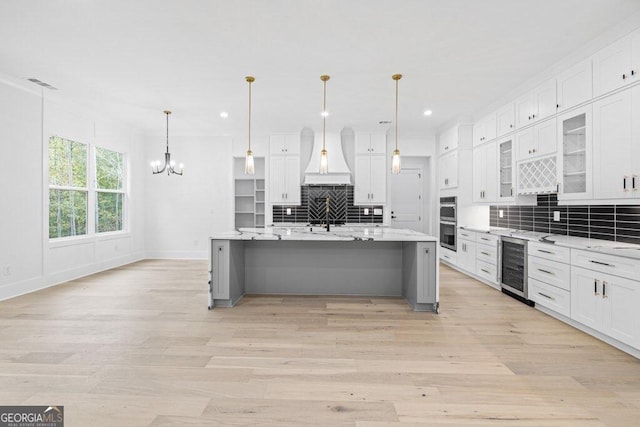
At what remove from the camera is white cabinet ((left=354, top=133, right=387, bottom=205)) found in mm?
6945

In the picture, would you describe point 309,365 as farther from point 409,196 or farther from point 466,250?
point 409,196

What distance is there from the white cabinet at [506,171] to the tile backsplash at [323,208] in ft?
8.36

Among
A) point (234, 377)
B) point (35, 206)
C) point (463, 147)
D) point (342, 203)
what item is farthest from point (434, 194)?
point (35, 206)

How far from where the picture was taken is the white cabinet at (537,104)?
3859 mm

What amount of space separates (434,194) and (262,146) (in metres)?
3.82

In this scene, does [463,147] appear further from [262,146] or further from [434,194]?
[262,146]

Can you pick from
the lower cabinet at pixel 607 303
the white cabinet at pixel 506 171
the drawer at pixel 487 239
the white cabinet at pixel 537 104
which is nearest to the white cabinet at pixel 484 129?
the white cabinet at pixel 506 171

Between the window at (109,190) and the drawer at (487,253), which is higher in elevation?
the window at (109,190)

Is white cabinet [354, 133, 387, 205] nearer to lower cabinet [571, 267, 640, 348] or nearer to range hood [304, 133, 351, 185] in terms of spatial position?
range hood [304, 133, 351, 185]

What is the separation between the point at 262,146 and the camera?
7.18 meters

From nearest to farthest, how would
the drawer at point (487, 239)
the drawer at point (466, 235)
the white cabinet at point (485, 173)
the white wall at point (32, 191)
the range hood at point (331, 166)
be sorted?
1. the white wall at point (32, 191)
2. the drawer at point (487, 239)
3. the white cabinet at point (485, 173)
4. the drawer at point (466, 235)
5. the range hood at point (331, 166)

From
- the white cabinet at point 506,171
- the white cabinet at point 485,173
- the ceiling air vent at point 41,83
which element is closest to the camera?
the ceiling air vent at point 41,83

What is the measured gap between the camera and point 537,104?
13.5ft

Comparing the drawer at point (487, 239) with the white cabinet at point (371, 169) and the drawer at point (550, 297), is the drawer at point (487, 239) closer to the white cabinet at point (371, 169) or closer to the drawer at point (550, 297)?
the drawer at point (550, 297)
